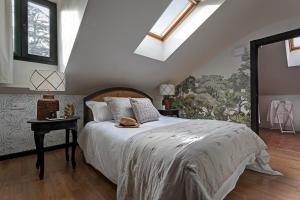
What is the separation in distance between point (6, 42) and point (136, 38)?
1.65 metres

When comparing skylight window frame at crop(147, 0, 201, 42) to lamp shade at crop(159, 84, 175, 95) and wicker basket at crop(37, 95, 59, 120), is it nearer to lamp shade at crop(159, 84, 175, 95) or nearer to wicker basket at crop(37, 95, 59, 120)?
lamp shade at crop(159, 84, 175, 95)

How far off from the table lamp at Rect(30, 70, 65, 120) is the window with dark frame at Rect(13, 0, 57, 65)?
73 cm

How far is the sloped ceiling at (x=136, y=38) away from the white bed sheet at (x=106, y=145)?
3.28ft

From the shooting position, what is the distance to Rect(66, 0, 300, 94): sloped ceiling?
2193mm

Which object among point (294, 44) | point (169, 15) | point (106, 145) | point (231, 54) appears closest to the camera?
point (106, 145)

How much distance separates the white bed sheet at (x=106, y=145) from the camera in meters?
1.67

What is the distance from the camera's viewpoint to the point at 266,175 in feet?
6.75

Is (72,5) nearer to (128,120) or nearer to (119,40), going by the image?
(119,40)

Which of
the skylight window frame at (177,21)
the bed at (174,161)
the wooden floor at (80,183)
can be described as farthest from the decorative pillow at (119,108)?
the skylight window frame at (177,21)

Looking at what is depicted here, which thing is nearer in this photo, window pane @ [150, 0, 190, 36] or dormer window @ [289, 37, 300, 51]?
window pane @ [150, 0, 190, 36]

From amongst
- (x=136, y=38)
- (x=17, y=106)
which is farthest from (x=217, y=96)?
(x=17, y=106)

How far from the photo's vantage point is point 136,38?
2.61 m

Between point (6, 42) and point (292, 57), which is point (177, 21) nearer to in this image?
point (6, 42)

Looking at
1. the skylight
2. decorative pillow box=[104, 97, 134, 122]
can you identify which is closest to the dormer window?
the skylight
